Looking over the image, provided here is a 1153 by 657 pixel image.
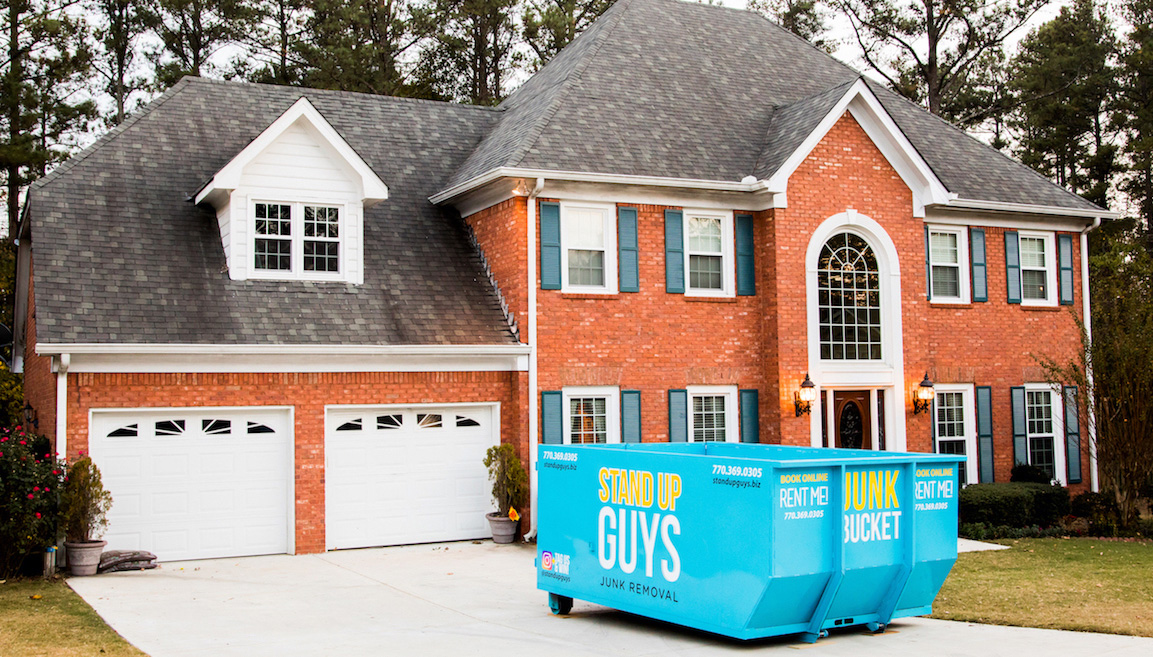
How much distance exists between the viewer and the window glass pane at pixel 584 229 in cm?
1811

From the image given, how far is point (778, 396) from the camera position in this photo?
61.9 feet

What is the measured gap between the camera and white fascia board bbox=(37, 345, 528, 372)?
1500 centimetres

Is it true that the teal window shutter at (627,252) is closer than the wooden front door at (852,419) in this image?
Yes

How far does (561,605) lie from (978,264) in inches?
518

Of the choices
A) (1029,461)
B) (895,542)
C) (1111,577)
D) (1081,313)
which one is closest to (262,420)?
(895,542)

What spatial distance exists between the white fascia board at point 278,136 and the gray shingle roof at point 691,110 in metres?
1.84

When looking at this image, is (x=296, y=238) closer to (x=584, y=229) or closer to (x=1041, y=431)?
(x=584, y=229)

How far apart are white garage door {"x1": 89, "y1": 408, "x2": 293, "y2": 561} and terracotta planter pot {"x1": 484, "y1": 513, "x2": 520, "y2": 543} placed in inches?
120

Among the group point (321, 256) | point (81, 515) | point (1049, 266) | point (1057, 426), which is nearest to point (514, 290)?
point (321, 256)

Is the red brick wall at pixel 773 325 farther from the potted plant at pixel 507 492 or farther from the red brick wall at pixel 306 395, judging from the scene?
the potted plant at pixel 507 492

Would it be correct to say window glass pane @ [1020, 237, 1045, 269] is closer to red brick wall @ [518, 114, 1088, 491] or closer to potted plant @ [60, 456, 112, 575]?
red brick wall @ [518, 114, 1088, 491]

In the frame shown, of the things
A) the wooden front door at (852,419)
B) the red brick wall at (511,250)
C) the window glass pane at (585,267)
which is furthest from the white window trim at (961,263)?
the red brick wall at (511,250)

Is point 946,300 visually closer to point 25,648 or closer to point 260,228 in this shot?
point 260,228

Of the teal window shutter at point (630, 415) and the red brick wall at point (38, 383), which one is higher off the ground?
the red brick wall at point (38, 383)
